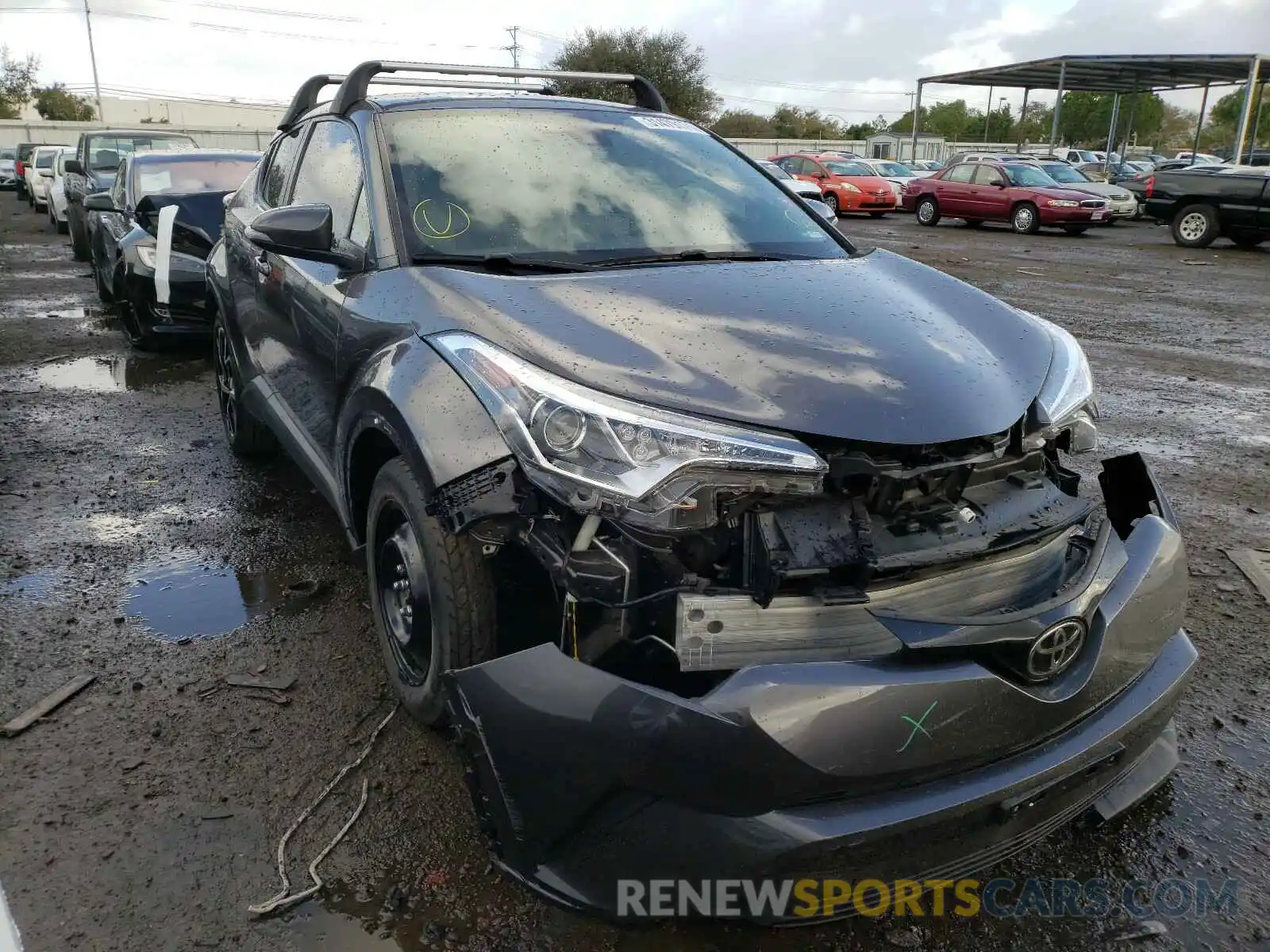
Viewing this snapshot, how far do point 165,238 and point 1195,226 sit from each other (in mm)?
17254

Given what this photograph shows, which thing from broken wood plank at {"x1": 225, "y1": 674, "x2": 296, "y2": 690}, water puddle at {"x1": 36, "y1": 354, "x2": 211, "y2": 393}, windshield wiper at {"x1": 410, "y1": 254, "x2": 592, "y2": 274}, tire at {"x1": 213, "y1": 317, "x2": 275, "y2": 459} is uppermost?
windshield wiper at {"x1": 410, "y1": 254, "x2": 592, "y2": 274}

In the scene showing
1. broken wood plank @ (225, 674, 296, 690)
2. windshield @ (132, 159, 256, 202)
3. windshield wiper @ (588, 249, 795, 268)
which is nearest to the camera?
windshield wiper @ (588, 249, 795, 268)

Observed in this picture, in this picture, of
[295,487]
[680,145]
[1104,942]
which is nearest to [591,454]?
[1104,942]

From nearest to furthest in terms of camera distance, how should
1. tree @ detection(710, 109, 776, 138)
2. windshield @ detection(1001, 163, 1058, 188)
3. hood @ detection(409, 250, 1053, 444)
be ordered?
1. hood @ detection(409, 250, 1053, 444)
2. windshield @ detection(1001, 163, 1058, 188)
3. tree @ detection(710, 109, 776, 138)

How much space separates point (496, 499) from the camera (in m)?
2.10

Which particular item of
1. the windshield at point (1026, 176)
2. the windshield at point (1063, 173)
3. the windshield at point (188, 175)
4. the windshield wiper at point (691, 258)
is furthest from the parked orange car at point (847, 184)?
the windshield wiper at point (691, 258)

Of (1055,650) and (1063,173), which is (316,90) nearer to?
(1055,650)

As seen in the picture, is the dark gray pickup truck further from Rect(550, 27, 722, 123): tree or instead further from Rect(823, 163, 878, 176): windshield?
Rect(550, 27, 722, 123): tree

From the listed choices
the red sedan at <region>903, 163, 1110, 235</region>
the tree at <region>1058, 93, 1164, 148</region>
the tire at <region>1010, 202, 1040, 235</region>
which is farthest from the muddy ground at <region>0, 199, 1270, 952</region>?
the tree at <region>1058, 93, 1164, 148</region>

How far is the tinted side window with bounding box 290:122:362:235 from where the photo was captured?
3.25 meters

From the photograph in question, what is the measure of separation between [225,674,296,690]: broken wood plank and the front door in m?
0.74

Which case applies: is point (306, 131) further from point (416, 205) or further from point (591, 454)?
point (591, 454)

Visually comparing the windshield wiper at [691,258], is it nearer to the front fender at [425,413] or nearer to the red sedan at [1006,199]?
the front fender at [425,413]

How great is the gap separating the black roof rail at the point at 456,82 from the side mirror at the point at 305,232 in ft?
2.36
